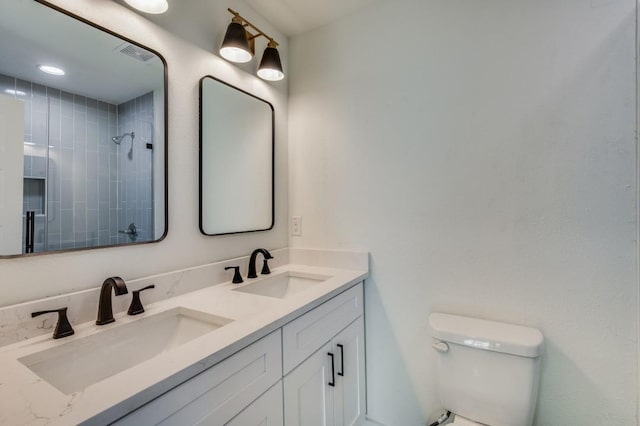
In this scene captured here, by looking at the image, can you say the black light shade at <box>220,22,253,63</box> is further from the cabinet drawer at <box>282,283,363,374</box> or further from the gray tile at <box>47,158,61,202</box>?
the cabinet drawer at <box>282,283,363,374</box>

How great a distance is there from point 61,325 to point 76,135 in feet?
1.97

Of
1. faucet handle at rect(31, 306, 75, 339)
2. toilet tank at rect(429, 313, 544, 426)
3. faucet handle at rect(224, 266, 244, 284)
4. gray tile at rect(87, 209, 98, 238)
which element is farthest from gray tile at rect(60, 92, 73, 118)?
toilet tank at rect(429, 313, 544, 426)

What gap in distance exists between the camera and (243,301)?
3.76 feet

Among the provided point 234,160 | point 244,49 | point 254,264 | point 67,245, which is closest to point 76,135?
point 67,245

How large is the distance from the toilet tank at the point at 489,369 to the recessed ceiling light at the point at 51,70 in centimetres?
166

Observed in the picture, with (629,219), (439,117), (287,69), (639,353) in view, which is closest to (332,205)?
(439,117)

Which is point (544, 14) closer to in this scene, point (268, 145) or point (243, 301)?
A: point (268, 145)

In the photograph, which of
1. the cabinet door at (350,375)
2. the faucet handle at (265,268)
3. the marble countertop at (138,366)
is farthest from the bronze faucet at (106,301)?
the cabinet door at (350,375)

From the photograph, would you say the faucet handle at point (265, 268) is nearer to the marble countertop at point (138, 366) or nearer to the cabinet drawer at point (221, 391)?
the marble countertop at point (138, 366)

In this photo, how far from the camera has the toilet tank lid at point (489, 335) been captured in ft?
3.64

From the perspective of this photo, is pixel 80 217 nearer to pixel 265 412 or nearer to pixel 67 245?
pixel 67 245

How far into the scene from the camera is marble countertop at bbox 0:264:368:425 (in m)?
0.55

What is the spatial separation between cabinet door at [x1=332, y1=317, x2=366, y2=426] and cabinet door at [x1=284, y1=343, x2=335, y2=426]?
7 cm

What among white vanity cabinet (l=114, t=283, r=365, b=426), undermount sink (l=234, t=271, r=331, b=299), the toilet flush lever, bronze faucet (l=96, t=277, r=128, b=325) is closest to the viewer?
white vanity cabinet (l=114, t=283, r=365, b=426)
